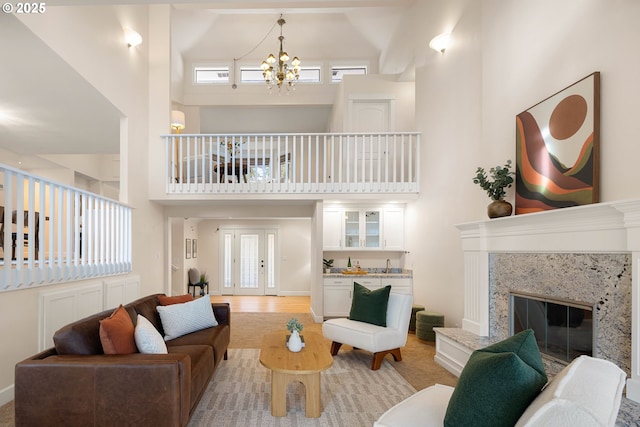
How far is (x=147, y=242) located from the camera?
564 cm

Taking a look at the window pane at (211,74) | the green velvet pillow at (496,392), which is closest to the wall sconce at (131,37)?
the window pane at (211,74)

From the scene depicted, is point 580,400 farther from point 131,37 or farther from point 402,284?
point 131,37

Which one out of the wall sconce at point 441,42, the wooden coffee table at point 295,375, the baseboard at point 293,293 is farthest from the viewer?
the baseboard at point 293,293

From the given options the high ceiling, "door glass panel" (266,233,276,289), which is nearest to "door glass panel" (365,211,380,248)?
the high ceiling

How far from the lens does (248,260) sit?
9.70 meters

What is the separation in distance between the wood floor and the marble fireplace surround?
431 centimetres

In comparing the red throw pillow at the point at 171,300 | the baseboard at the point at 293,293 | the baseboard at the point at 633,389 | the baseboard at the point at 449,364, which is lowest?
the baseboard at the point at 293,293

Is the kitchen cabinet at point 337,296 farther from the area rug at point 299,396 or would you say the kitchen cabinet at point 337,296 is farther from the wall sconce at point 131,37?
the wall sconce at point 131,37

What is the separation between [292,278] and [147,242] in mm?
4606

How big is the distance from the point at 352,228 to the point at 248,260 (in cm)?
426

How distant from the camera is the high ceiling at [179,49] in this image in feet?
11.2

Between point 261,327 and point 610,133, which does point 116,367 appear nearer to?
point 610,133

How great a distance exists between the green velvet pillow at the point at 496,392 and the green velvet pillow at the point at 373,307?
244 centimetres

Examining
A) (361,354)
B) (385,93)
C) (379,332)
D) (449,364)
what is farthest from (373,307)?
(385,93)
